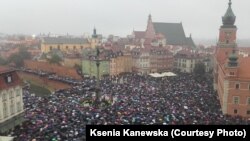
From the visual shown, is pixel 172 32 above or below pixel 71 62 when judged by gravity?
above

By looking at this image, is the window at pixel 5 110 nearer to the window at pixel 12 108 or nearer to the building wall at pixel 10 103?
the building wall at pixel 10 103

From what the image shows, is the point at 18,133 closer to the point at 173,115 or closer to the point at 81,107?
the point at 81,107

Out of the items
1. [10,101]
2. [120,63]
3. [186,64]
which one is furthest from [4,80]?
[186,64]

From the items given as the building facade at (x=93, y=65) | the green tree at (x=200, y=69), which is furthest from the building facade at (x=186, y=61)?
the building facade at (x=93, y=65)

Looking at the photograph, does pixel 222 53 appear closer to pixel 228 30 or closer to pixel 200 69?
pixel 228 30

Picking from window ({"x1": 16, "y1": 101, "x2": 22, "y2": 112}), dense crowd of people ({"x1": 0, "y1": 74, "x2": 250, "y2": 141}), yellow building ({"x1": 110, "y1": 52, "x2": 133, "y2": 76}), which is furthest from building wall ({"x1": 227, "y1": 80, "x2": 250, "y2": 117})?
yellow building ({"x1": 110, "y1": 52, "x2": 133, "y2": 76})

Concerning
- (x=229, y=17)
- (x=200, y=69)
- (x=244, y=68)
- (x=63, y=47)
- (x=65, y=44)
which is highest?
(x=229, y=17)

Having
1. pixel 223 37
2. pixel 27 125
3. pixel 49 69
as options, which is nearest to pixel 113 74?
pixel 49 69
